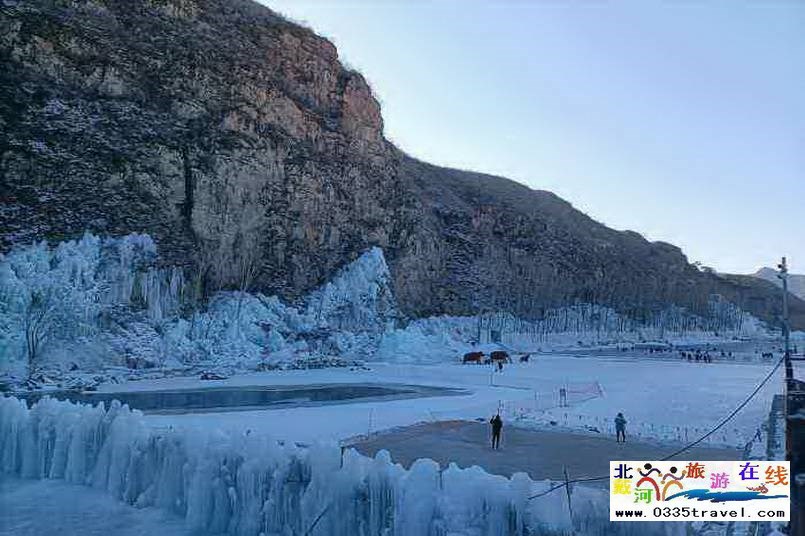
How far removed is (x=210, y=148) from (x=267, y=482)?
133ft

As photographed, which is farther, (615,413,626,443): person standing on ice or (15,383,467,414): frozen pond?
(15,383,467,414): frozen pond

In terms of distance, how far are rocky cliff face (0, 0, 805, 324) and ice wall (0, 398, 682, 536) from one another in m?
28.5

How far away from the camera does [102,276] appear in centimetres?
3691

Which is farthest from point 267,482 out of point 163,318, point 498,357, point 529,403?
point 498,357

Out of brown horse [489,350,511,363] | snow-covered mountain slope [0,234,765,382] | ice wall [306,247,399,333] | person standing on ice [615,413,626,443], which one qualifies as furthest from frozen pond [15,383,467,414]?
ice wall [306,247,399,333]

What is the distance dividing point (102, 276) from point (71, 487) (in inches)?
1129

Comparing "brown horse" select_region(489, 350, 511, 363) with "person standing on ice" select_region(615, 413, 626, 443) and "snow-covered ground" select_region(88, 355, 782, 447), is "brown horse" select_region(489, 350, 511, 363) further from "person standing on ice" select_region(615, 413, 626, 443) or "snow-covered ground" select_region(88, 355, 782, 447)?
"person standing on ice" select_region(615, 413, 626, 443)

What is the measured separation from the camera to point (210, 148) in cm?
4581

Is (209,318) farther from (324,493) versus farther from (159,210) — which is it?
(324,493)

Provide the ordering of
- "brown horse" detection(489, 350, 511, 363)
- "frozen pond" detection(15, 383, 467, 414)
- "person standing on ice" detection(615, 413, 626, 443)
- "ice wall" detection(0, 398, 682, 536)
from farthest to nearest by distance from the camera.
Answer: "brown horse" detection(489, 350, 511, 363) → "frozen pond" detection(15, 383, 467, 414) → "person standing on ice" detection(615, 413, 626, 443) → "ice wall" detection(0, 398, 682, 536)

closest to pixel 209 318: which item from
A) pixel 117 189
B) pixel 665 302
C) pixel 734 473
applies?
pixel 117 189

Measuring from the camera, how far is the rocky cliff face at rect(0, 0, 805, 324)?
40094 mm

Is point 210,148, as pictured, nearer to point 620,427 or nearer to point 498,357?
point 498,357

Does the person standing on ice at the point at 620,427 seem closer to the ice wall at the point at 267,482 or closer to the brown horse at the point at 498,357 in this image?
the ice wall at the point at 267,482
